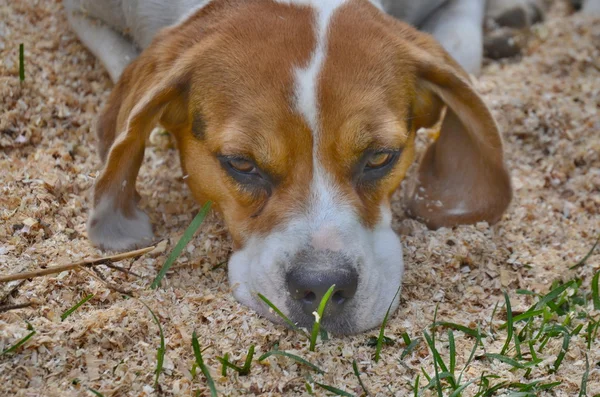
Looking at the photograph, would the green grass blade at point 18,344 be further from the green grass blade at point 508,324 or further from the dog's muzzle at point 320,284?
the green grass blade at point 508,324

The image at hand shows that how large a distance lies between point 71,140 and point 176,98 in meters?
0.99

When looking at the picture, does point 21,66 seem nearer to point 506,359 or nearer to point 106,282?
point 106,282

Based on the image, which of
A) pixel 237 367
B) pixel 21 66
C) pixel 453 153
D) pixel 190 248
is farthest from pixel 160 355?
pixel 21 66

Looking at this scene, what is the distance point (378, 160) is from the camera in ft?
11.1

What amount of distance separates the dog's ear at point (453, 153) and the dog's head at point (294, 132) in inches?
0.5

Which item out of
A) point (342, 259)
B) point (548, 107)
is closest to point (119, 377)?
point (342, 259)

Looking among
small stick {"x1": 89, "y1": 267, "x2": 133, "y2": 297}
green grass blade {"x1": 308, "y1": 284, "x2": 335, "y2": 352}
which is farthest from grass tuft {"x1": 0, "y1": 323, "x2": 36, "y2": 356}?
green grass blade {"x1": 308, "y1": 284, "x2": 335, "y2": 352}

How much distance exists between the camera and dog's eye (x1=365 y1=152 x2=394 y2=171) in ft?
11.0

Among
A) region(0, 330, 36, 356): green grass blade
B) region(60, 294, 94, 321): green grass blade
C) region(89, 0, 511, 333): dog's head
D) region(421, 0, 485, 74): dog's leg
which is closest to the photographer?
region(0, 330, 36, 356): green grass blade

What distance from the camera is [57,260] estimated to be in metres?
3.33

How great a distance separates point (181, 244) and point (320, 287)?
0.70m

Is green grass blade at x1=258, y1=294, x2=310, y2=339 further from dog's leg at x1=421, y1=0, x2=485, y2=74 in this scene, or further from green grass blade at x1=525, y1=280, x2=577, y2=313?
dog's leg at x1=421, y1=0, x2=485, y2=74

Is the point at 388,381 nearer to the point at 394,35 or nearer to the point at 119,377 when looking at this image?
the point at 119,377

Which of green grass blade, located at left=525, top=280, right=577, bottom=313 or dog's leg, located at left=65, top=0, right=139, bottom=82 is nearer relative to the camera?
green grass blade, located at left=525, top=280, right=577, bottom=313
